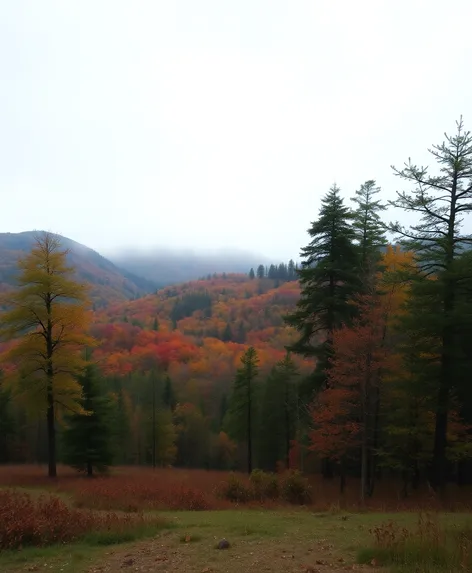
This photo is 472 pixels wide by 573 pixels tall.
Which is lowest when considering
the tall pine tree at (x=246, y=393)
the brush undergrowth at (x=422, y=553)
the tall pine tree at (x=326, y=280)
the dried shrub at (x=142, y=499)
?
the tall pine tree at (x=246, y=393)

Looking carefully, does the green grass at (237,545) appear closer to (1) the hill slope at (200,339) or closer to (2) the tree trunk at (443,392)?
(2) the tree trunk at (443,392)

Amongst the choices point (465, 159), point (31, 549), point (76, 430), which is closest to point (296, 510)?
point (31, 549)

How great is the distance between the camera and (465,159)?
45.2ft

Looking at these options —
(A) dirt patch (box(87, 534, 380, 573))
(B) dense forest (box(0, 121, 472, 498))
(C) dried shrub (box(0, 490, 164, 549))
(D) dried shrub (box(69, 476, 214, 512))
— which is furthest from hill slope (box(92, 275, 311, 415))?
(A) dirt patch (box(87, 534, 380, 573))

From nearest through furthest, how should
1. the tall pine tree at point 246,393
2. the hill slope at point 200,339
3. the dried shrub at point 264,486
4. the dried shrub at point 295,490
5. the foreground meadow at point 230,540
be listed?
1. the foreground meadow at point 230,540
2. the dried shrub at point 295,490
3. the dried shrub at point 264,486
4. the tall pine tree at point 246,393
5. the hill slope at point 200,339

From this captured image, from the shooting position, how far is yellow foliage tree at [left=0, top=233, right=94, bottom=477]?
19203 mm

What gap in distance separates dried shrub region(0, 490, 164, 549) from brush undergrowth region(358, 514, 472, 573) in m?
4.93

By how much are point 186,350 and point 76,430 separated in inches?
2710

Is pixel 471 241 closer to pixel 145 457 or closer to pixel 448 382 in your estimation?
pixel 448 382

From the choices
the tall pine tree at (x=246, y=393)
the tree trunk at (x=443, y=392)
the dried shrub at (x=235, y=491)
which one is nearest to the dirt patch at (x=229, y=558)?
the dried shrub at (x=235, y=491)

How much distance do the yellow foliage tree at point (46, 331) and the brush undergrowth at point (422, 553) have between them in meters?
16.0

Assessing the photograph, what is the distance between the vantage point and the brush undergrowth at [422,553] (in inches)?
231

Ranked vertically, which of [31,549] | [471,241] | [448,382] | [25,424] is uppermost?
[471,241]

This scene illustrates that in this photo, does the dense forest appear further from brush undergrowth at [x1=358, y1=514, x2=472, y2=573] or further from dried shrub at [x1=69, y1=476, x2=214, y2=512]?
brush undergrowth at [x1=358, y1=514, x2=472, y2=573]
